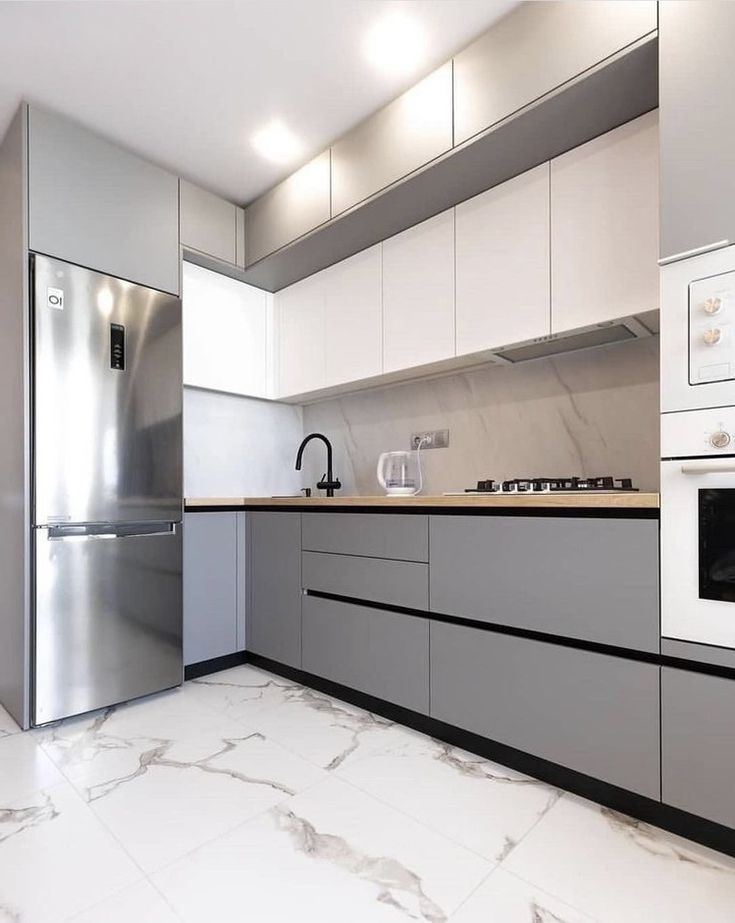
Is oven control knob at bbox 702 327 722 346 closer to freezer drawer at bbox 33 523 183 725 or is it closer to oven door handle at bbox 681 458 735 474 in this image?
oven door handle at bbox 681 458 735 474

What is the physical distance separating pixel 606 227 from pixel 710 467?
3.03ft

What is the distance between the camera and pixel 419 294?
2279 millimetres

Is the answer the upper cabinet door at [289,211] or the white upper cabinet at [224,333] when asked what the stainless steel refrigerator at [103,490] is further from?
the upper cabinet door at [289,211]

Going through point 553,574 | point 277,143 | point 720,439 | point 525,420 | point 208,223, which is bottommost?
point 553,574

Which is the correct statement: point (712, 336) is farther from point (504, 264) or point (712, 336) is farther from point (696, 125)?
point (504, 264)

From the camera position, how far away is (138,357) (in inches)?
88.8

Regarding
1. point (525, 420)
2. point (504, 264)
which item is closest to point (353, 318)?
point (504, 264)

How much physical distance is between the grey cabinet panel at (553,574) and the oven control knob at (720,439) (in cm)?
23

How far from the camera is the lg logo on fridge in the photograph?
201 cm

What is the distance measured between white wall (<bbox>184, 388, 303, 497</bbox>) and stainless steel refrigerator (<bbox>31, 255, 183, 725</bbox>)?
47cm

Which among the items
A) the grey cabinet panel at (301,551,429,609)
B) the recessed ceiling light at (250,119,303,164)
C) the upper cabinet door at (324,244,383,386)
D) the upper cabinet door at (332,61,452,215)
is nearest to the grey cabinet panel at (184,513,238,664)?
the grey cabinet panel at (301,551,429,609)

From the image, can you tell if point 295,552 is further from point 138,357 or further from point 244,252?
point 244,252

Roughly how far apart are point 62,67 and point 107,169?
1.24 feet

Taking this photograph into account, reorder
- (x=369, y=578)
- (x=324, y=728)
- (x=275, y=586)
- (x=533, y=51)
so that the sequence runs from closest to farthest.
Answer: (x=533, y=51)
(x=324, y=728)
(x=369, y=578)
(x=275, y=586)
